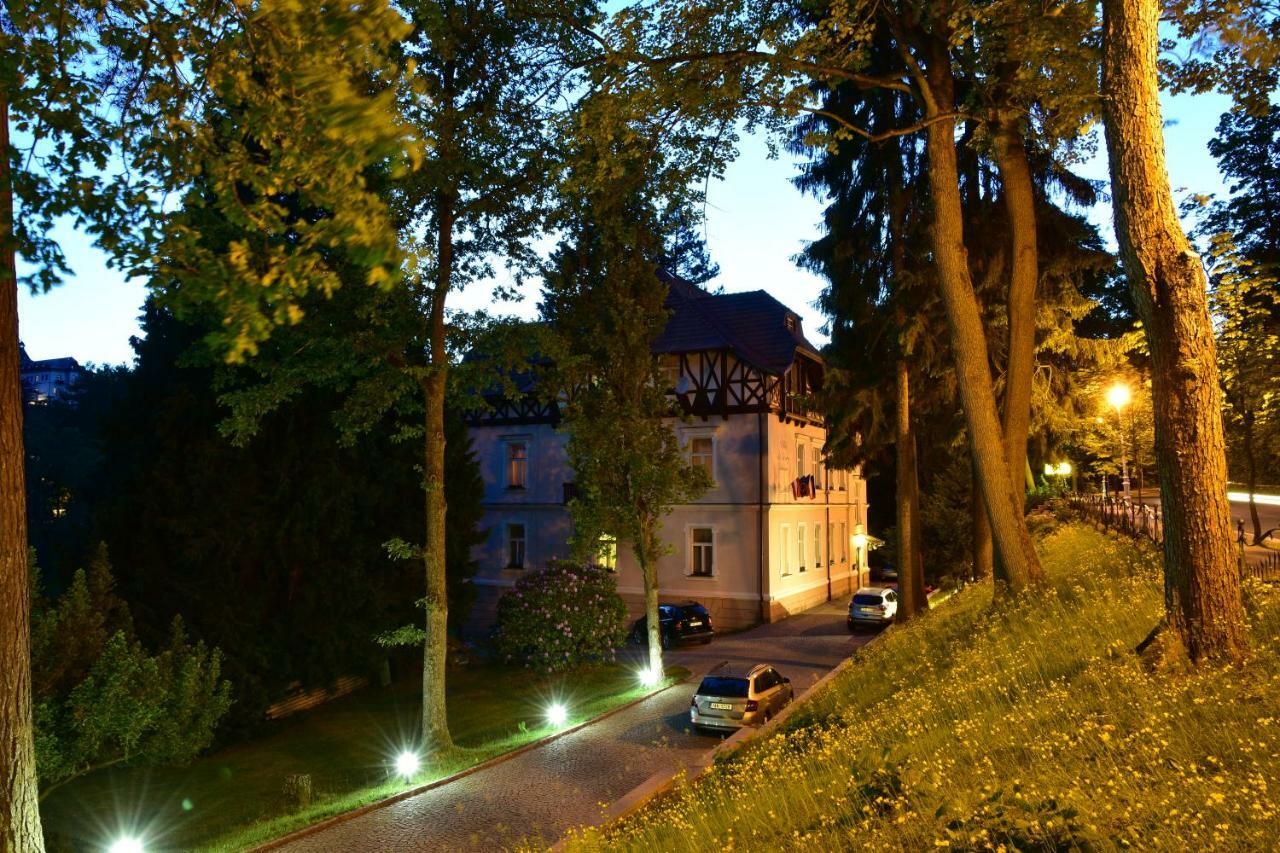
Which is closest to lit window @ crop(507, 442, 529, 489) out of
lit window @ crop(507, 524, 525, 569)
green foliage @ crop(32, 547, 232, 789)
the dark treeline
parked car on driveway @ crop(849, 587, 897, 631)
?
lit window @ crop(507, 524, 525, 569)

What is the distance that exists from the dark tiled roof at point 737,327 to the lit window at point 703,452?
12.4ft

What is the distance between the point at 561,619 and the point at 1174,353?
17912mm

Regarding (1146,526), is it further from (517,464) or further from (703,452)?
(517,464)

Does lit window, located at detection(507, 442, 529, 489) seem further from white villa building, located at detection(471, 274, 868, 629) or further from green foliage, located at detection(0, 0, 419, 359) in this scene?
green foliage, located at detection(0, 0, 419, 359)

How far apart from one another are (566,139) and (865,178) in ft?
43.6

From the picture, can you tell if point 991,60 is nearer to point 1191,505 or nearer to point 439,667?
point 1191,505

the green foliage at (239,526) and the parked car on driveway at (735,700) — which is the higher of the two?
the green foliage at (239,526)

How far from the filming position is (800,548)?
37.3 m

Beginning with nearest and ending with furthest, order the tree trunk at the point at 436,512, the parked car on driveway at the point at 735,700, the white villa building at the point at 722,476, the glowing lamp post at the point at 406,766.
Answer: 1. the glowing lamp post at the point at 406,766
2. the tree trunk at the point at 436,512
3. the parked car on driveway at the point at 735,700
4. the white villa building at the point at 722,476

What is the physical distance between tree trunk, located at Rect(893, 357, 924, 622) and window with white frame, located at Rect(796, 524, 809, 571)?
39.9 ft

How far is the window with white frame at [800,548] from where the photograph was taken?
36875mm

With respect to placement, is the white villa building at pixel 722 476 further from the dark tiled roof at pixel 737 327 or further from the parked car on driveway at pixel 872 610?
the parked car on driveway at pixel 872 610

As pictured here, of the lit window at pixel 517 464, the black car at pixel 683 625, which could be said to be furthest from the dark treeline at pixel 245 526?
the lit window at pixel 517 464

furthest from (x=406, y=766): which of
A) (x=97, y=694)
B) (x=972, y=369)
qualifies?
(x=972, y=369)
